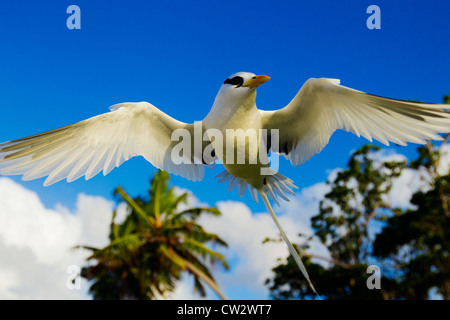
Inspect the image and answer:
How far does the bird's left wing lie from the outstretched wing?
0.81 m

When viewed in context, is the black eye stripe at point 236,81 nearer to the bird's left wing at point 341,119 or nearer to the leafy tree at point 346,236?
the bird's left wing at point 341,119

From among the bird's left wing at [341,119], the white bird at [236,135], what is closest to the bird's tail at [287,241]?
the white bird at [236,135]

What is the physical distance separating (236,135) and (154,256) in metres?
12.9

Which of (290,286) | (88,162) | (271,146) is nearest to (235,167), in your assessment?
(271,146)

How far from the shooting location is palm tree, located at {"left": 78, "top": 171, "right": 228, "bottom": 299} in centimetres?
1453

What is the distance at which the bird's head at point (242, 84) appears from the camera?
2.67m

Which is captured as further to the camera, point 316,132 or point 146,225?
point 146,225

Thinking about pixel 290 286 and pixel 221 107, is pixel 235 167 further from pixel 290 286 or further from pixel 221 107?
pixel 290 286

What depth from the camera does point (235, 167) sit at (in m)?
3.02

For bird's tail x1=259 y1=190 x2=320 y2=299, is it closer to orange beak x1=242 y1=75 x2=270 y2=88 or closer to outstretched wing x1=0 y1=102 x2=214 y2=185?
outstretched wing x1=0 y1=102 x2=214 y2=185

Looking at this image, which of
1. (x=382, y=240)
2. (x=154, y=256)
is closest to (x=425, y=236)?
(x=382, y=240)
